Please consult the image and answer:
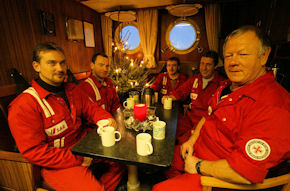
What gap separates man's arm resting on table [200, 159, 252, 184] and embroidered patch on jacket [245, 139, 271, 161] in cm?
13

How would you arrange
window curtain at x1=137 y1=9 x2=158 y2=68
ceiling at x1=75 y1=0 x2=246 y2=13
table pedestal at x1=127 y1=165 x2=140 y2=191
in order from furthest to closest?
window curtain at x1=137 y1=9 x2=158 y2=68 → ceiling at x1=75 y1=0 x2=246 y2=13 → table pedestal at x1=127 y1=165 x2=140 y2=191

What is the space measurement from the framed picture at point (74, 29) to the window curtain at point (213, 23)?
3.87 metres

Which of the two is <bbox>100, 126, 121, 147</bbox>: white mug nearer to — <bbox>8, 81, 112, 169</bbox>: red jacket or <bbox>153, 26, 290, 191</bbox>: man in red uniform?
<bbox>8, 81, 112, 169</bbox>: red jacket

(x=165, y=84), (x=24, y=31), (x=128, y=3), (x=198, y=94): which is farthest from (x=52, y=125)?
(x=128, y=3)

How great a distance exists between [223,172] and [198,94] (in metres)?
1.38

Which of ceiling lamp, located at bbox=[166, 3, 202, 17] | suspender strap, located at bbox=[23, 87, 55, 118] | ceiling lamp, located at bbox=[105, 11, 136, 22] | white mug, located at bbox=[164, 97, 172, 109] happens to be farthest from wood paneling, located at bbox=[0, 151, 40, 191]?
ceiling lamp, located at bbox=[166, 3, 202, 17]

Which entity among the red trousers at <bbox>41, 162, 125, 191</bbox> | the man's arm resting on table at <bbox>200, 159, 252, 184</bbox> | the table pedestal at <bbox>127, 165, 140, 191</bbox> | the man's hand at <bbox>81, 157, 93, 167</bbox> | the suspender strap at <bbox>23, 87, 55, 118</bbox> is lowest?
the table pedestal at <bbox>127, 165, 140, 191</bbox>

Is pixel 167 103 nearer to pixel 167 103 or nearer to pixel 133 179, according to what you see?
pixel 167 103

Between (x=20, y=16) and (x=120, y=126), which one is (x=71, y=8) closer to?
(x=20, y=16)

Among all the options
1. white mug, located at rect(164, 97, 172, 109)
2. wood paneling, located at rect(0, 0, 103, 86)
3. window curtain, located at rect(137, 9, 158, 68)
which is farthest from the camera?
window curtain, located at rect(137, 9, 158, 68)

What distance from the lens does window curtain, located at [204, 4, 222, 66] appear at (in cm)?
408

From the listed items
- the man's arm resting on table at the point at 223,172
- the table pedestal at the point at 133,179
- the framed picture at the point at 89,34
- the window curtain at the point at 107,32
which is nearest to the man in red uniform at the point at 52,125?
the table pedestal at the point at 133,179

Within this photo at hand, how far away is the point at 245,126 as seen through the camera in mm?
Answer: 809

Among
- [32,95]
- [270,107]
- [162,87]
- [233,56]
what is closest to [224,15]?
[162,87]
